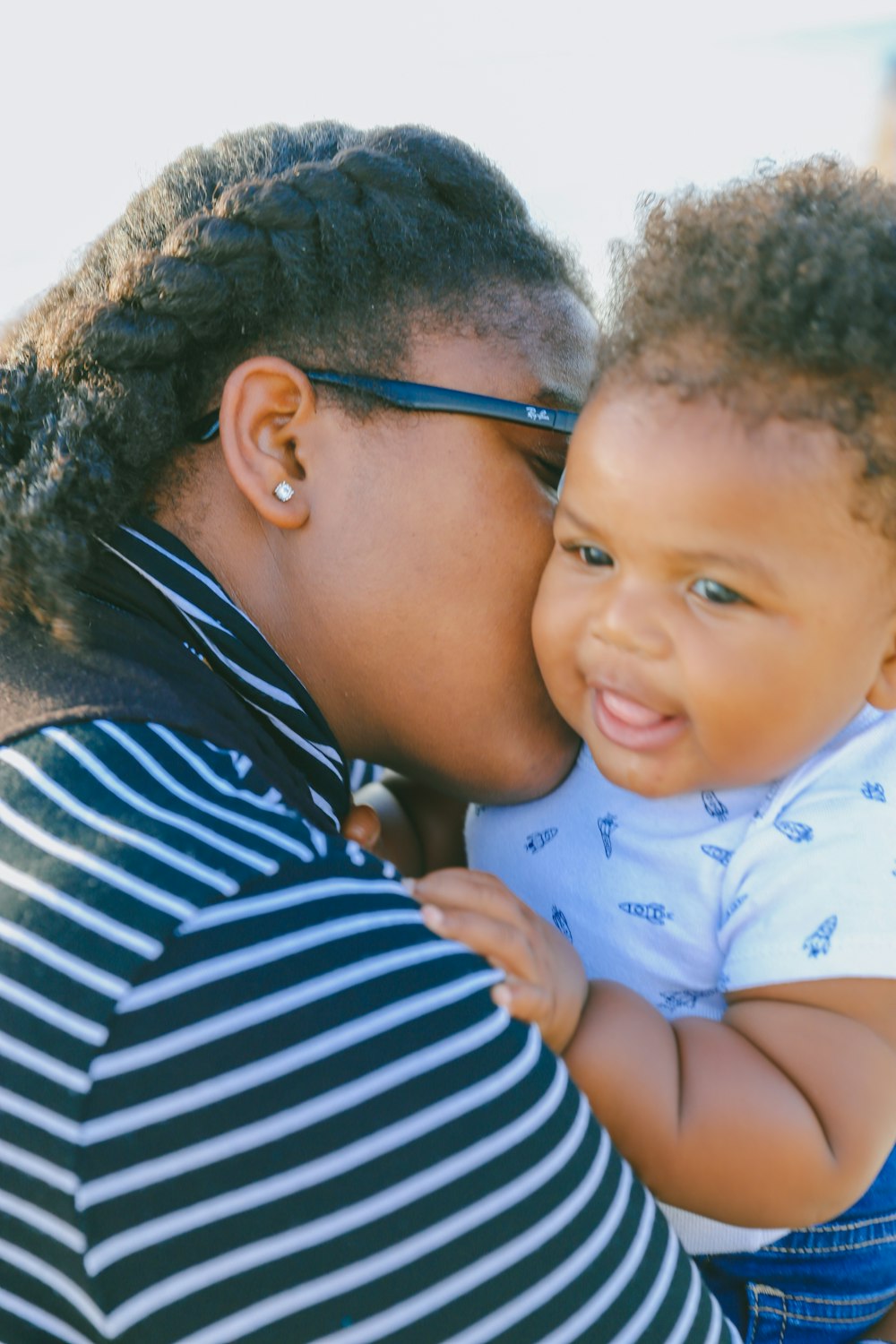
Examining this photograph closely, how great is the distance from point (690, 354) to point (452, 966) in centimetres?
97

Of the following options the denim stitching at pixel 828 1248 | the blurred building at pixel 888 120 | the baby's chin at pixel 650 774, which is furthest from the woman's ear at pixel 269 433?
the blurred building at pixel 888 120

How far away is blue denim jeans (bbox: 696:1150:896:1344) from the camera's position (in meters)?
1.79

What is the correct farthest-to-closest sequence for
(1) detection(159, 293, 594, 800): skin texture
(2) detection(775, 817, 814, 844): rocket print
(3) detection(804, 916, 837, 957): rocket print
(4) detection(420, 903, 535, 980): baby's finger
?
(1) detection(159, 293, 594, 800): skin texture < (2) detection(775, 817, 814, 844): rocket print < (3) detection(804, 916, 837, 957): rocket print < (4) detection(420, 903, 535, 980): baby's finger

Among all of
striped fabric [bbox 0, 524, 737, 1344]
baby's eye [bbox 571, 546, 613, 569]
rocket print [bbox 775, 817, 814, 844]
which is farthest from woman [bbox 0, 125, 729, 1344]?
rocket print [bbox 775, 817, 814, 844]

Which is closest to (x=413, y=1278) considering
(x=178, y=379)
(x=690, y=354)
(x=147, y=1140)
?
(x=147, y=1140)

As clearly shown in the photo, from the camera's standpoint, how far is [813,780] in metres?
1.82

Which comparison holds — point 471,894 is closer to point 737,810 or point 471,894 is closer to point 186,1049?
point 186,1049

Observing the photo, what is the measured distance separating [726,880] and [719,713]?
0.30 meters

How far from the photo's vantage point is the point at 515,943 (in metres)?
1.44

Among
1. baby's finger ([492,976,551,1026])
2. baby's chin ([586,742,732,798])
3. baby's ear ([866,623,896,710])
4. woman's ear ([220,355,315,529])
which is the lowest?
baby's finger ([492,976,551,1026])

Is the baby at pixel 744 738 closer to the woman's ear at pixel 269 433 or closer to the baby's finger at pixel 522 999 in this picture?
the baby's finger at pixel 522 999

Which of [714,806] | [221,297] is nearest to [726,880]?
[714,806]

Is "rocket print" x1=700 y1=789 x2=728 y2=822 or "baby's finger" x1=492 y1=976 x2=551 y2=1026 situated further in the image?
"rocket print" x1=700 y1=789 x2=728 y2=822

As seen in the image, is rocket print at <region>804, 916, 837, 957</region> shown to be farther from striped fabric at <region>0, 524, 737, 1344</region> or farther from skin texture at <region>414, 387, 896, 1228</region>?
striped fabric at <region>0, 524, 737, 1344</region>
